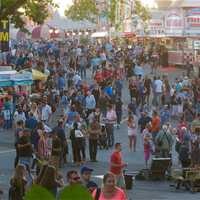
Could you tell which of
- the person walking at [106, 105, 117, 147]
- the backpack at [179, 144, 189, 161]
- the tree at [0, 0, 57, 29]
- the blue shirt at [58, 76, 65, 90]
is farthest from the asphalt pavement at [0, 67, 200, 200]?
the tree at [0, 0, 57, 29]

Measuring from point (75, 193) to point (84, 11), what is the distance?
100 m

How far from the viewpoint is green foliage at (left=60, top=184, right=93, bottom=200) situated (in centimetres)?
907

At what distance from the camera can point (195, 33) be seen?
61906 mm

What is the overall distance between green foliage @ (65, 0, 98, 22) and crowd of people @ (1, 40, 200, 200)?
54200 mm

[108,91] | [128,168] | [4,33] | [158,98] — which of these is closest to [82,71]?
[158,98]

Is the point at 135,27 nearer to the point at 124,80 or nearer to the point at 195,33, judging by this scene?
the point at 195,33

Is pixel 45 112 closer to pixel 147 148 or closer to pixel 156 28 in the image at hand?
pixel 147 148

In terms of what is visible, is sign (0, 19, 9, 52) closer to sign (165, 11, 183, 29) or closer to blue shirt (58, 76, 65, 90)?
blue shirt (58, 76, 65, 90)

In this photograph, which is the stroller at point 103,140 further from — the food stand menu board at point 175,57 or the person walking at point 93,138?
the food stand menu board at point 175,57

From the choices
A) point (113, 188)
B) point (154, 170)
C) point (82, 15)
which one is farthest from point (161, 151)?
point (82, 15)

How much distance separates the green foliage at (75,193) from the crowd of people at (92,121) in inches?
22.4

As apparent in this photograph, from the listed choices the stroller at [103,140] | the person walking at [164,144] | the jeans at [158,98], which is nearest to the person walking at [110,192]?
the person walking at [164,144]

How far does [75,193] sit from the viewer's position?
29.9ft

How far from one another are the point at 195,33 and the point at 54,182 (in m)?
50.8
